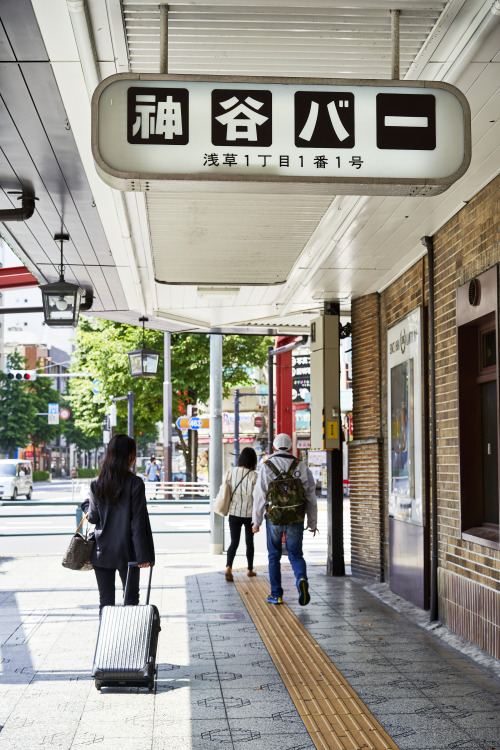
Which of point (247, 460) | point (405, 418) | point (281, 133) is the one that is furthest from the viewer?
point (247, 460)

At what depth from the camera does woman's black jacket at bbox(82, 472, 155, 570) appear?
21.0 feet

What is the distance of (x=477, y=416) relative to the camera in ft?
26.5

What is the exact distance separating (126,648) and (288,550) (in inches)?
161

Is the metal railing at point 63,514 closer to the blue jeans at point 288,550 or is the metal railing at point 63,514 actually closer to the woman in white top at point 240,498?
the woman in white top at point 240,498

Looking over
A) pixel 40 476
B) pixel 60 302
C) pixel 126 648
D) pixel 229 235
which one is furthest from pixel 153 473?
pixel 40 476

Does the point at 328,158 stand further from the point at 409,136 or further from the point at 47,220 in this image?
the point at 47,220

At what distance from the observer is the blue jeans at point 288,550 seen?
9570 millimetres

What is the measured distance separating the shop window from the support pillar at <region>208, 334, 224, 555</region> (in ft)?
24.4

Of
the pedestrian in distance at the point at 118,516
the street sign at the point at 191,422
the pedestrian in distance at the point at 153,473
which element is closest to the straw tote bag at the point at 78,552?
the pedestrian in distance at the point at 118,516

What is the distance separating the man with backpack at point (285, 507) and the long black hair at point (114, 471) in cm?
331

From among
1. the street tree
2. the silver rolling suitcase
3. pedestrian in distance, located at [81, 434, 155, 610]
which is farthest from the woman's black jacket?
the street tree

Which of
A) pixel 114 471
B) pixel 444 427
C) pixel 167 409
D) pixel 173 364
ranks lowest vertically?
pixel 114 471

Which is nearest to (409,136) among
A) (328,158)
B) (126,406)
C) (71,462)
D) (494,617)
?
(328,158)

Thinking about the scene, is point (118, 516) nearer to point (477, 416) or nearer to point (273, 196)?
point (273, 196)
